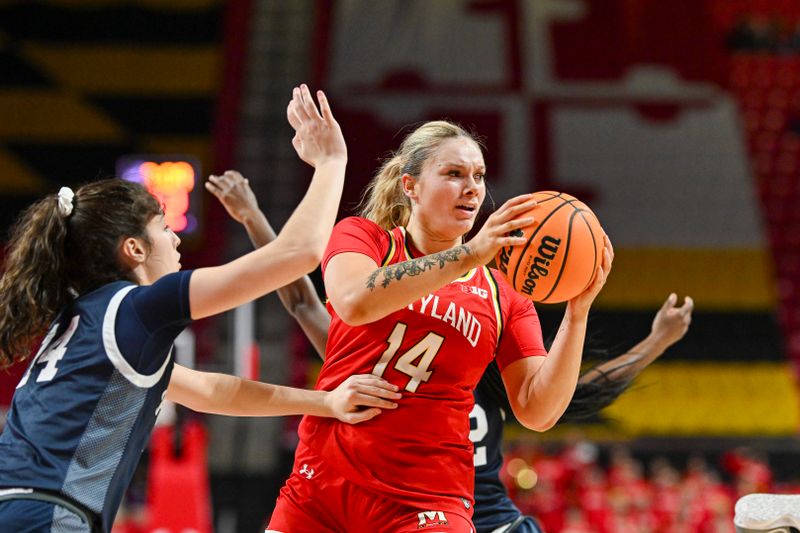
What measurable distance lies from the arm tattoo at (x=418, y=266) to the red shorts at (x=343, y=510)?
65 centimetres

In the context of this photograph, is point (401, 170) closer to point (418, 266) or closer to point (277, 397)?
point (418, 266)

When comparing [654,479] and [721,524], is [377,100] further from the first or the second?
[721,524]

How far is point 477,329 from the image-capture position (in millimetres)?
3246

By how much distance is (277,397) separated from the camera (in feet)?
11.0

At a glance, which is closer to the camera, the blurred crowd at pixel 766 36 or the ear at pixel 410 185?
the ear at pixel 410 185

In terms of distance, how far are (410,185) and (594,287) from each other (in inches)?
28.4

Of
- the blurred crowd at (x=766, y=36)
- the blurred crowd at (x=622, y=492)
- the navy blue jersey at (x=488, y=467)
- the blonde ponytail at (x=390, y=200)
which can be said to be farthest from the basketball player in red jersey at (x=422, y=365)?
the blurred crowd at (x=766, y=36)

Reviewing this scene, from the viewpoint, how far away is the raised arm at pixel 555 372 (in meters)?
3.10

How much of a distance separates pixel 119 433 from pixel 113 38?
1657 cm

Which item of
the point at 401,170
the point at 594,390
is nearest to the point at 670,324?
the point at 594,390

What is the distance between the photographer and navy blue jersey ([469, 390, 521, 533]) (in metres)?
3.76

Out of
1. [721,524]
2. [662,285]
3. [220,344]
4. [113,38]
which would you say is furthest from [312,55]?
[721,524]

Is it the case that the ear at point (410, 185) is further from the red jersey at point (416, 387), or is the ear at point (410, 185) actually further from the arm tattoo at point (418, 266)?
the arm tattoo at point (418, 266)

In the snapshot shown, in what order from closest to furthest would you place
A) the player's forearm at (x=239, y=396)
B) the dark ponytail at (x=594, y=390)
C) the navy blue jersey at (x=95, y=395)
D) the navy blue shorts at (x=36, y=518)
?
the navy blue shorts at (x=36, y=518), the navy blue jersey at (x=95, y=395), the player's forearm at (x=239, y=396), the dark ponytail at (x=594, y=390)
